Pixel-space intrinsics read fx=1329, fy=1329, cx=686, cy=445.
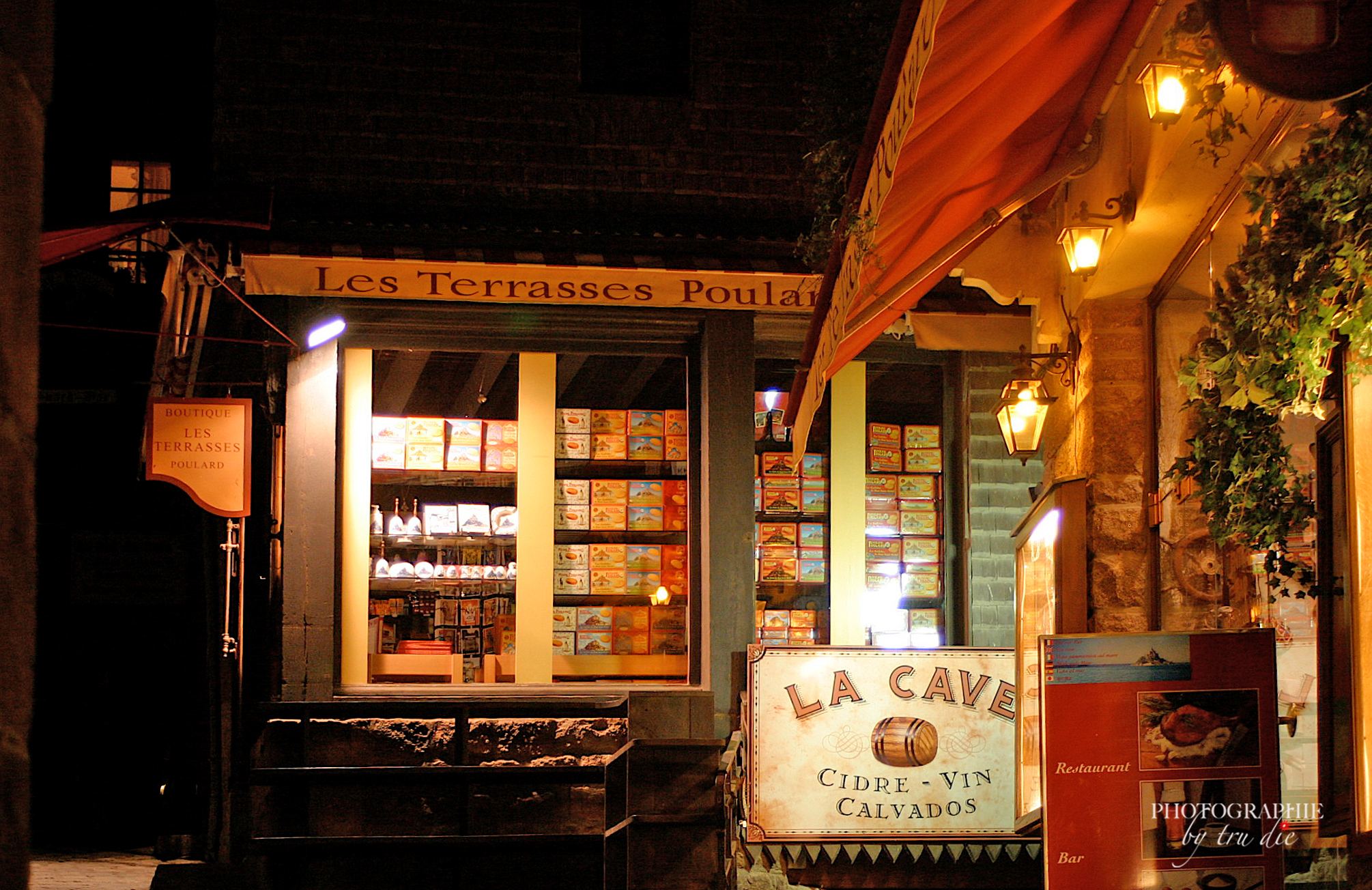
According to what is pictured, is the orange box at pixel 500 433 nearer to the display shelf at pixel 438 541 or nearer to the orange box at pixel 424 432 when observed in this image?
the orange box at pixel 424 432

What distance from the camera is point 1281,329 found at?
13.2ft

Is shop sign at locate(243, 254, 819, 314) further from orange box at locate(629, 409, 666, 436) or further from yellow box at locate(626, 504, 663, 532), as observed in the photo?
yellow box at locate(626, 504, 663, 532)

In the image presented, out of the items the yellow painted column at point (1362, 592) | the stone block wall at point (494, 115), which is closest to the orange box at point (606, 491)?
the stone block wall at point (494, 115)

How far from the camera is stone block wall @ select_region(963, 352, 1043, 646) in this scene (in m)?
10.4

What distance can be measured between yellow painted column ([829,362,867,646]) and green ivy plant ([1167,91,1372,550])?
19.0 feet

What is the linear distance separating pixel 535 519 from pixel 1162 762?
6.17 metres

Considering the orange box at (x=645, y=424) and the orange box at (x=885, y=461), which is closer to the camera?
the orange box at (x=645, y=424)

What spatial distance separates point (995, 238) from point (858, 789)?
385cm

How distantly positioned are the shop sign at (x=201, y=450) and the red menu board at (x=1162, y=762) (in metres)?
6.11

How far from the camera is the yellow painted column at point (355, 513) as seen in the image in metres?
9.82

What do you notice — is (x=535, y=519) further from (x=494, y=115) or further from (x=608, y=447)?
(x=494, y=115)

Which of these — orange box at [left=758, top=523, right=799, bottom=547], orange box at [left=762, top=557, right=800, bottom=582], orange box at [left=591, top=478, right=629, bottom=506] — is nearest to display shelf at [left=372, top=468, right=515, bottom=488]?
orange box at [left=591, top=478, right=629, bottom=506]

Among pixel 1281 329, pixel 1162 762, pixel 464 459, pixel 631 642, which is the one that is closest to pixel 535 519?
pixel 464 459

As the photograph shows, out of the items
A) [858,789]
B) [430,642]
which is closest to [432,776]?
[430,642]
